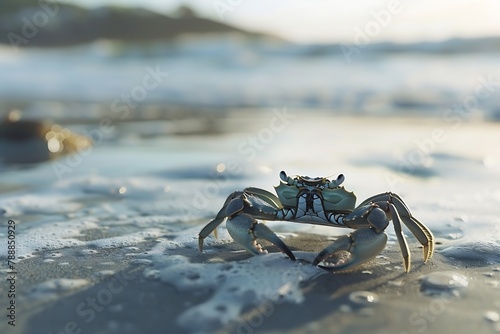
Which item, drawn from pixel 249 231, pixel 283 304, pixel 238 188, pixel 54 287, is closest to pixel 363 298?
pixel 283 304

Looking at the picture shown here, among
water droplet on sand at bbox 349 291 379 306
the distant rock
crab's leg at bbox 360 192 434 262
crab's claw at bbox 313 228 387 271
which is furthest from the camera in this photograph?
the distant rock

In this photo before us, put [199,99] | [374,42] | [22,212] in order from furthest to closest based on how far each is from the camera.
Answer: [374,42], [199,99], [22,212]

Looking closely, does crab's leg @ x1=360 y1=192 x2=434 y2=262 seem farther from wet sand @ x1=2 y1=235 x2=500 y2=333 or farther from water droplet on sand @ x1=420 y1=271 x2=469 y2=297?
water droplet on sand @ x1=420 y1=271 x2=469 y2=297

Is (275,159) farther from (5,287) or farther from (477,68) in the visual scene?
(477,68)

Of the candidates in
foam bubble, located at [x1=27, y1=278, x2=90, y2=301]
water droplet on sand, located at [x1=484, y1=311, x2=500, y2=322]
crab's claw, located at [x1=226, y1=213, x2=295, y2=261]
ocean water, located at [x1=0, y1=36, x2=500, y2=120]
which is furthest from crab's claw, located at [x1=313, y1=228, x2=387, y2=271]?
ocean water, located at [x1=0, y1=36, x2=500, y2=120]

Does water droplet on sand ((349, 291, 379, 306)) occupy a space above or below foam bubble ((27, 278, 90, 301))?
below

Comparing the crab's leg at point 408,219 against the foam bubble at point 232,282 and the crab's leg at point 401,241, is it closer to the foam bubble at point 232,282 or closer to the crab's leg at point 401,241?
the crab's leg at point 401,241

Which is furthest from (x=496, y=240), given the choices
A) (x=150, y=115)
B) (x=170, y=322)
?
(x=150, y=115)

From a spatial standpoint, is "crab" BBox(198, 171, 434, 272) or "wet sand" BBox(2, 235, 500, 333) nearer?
"wet sand" BBox(2, 235, 500, 333)
